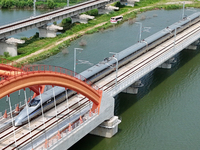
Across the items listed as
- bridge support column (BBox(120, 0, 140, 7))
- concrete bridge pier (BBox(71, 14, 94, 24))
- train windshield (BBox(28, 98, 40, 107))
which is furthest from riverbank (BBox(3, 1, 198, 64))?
train windshield (BBox(28, 98, 40, 107))

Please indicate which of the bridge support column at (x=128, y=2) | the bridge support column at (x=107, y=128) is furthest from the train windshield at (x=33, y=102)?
the bridge support column at (x=128, y=2)

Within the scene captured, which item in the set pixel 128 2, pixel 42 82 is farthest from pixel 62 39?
pixel 42 82

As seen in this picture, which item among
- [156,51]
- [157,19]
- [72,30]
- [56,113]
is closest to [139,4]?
[157,19]

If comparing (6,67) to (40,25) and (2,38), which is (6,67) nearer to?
(2,38)

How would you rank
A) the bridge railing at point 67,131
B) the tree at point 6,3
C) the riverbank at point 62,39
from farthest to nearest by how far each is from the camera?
the tree at point 6,3 < the riverbank at point 62,39 < the bridge railing at point 67,131

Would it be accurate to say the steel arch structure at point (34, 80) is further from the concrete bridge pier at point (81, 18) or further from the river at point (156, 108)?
the concrete bridge pier at point (81, 18)

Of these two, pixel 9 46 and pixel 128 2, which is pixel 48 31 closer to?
pixel 9 46

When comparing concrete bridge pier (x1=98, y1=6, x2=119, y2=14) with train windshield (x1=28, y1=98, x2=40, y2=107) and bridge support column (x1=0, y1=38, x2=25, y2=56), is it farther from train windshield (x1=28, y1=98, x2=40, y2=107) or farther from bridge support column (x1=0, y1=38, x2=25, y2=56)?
train windshield (x1=28, y1=98, x2=40, y2=107)
